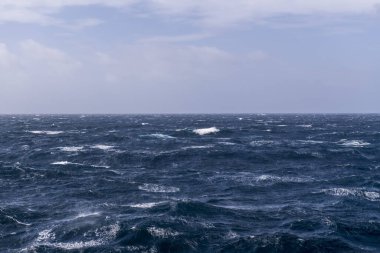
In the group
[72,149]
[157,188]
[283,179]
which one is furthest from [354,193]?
[72,149]

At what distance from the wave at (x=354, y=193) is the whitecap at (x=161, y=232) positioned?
18695 mm

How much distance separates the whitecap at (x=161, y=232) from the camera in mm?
26500

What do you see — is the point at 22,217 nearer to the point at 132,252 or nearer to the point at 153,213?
the point at 153,213

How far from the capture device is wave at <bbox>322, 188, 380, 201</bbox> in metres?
37.6

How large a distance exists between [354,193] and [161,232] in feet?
68.7

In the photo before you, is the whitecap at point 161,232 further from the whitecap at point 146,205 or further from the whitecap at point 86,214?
the whitecap at point 146,205

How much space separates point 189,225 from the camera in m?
28.7

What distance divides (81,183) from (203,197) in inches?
571

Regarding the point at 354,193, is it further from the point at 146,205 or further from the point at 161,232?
the point at 161,232

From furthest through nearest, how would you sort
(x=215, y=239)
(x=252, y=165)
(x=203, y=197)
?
(x=252, y=165) < (x=203, y=197) < (x=215, y=239)

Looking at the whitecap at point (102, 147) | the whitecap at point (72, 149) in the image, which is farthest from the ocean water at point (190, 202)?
the whitecap at point (102, 147)

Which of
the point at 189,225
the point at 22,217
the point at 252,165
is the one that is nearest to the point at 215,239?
the point at 189,225

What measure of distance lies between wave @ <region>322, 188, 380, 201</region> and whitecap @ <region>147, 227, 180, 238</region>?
18.7 meters

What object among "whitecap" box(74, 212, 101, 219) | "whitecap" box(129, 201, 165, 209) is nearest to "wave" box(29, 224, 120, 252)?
"whitecap" box(74, 212, 101, 219)
